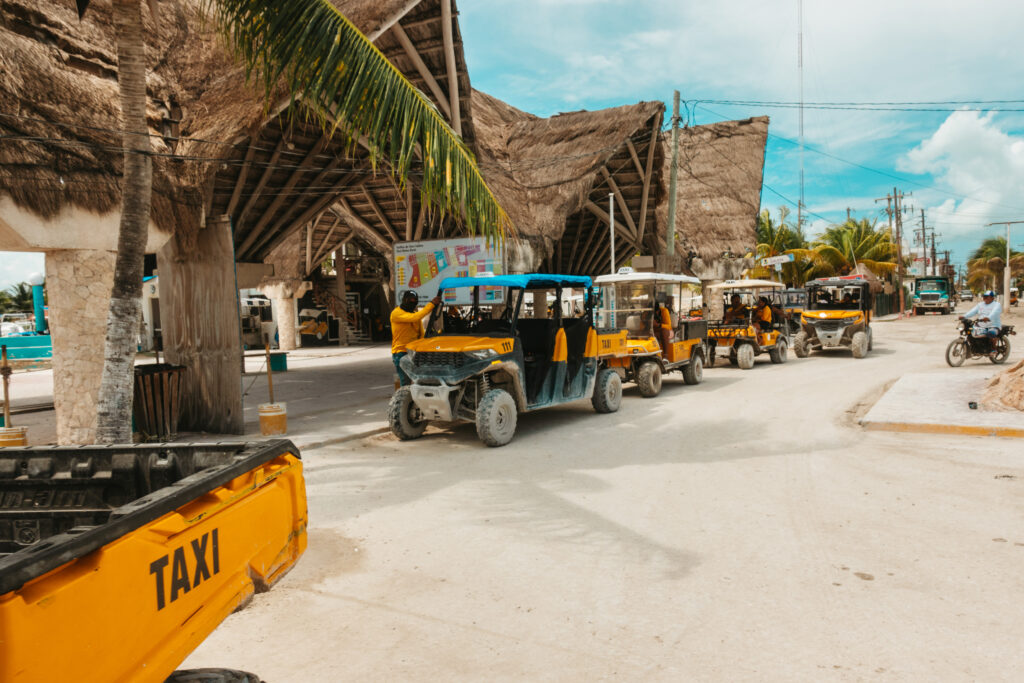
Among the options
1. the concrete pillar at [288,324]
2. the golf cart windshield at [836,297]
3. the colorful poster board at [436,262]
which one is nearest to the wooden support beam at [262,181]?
the colorful poster board at [436,262]

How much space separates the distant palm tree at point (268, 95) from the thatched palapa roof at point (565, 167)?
897 cm

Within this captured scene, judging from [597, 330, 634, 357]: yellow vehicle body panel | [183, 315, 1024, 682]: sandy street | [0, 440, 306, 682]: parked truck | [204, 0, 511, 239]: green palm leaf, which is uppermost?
[204, 0, 511, 239]: green palm leaf

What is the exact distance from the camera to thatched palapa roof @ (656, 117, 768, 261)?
91.5 ft

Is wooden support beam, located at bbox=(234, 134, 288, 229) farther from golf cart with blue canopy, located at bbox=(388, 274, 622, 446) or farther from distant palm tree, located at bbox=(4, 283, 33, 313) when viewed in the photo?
distant palm tree, located at bbox=(4, 283, 33, 313)

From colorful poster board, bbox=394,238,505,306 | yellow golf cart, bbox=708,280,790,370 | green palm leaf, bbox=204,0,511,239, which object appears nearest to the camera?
green palm leaf, bbox=204,0,511,239

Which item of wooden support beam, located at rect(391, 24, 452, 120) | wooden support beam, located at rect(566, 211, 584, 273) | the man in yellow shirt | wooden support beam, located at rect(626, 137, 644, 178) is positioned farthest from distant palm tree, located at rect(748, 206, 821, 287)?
the man in yellow shirt

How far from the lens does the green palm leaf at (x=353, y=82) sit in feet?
20.0

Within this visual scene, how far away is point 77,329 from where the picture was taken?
768cm

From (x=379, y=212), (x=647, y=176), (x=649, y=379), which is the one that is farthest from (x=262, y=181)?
(x=647, y=176)

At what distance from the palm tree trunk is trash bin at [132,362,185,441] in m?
2.90

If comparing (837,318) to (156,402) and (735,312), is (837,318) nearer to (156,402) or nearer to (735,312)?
(735,312)

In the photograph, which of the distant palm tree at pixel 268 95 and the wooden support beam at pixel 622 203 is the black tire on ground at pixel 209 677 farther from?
the wooden support beam at pixel 622 203

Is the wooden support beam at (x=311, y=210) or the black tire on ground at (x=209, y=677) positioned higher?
the wooden support beam at (x=311, y=210)

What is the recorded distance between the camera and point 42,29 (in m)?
7.93
